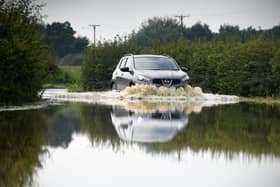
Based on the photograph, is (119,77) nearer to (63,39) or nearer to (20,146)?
(20,146)

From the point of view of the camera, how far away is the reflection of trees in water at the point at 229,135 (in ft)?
36.6

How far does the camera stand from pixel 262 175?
8750 millimetres

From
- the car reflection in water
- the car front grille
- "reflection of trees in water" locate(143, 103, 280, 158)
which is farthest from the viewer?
the car front grille

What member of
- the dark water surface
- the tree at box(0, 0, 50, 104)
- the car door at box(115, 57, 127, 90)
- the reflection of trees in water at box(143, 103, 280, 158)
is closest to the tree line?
the car door at box(115, 57, 127, 90)

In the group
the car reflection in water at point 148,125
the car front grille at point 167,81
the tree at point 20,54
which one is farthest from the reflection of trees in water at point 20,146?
the car front grille at point 167,81

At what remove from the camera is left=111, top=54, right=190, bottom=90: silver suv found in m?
27.5

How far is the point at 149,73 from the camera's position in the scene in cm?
2783

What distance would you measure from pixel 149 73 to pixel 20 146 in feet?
54.7

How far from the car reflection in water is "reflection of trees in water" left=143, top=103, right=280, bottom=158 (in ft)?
0.77

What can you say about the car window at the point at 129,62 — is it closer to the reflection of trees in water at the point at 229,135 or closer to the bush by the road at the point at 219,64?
the bush by the road at the point at 219,64

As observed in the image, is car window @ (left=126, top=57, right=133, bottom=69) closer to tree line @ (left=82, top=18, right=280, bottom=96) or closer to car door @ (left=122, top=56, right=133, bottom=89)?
car door @ (left=122, top=56, right=133, bottom=89)

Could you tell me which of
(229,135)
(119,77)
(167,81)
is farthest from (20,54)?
(229,135)

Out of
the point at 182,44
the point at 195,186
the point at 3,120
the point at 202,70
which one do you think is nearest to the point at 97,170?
the point at 195,186

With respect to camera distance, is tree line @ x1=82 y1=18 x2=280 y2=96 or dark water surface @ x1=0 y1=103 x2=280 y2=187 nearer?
dark water surface @ x1=0 y1=103 x2=280 y2=187
